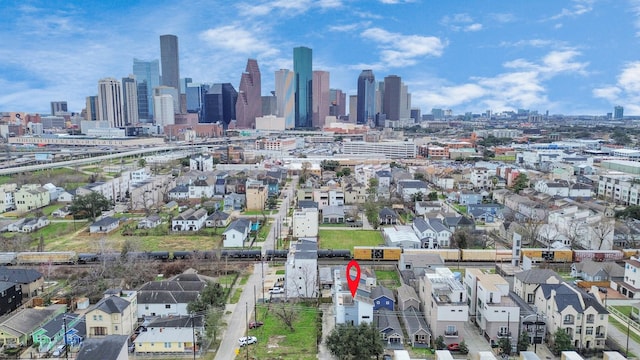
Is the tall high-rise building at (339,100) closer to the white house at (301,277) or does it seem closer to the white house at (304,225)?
the white house at (304,225)

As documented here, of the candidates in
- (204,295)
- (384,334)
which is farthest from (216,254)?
(384,334)

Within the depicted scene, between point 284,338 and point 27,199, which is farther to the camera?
point 27,199

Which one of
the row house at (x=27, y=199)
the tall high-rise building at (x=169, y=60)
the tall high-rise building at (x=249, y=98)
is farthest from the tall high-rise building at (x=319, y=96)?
the row house at (x=27, y=199)

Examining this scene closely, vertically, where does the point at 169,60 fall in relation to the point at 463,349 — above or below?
above

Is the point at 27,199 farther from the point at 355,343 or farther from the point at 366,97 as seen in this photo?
the point at 366,97

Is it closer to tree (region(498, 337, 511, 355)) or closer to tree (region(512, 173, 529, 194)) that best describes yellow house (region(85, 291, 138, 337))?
tree (region(498, 337, 511, 355))

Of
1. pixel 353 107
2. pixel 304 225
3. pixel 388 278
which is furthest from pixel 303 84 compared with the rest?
pixel 388 278

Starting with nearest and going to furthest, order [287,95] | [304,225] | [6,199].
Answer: [304,225], [6,199], [287,95]
